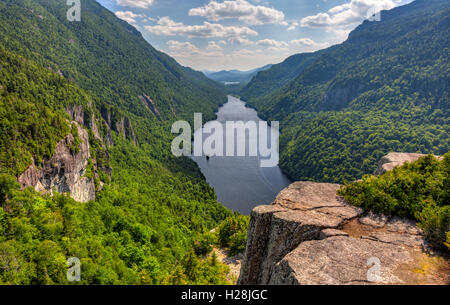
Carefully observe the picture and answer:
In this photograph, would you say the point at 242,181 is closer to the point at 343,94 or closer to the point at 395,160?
the point at 395,160

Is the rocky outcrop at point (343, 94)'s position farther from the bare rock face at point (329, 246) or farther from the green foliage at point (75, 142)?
the bare rock face at point (329, 246)

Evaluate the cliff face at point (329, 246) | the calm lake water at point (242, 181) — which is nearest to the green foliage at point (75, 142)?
the cliff face at point (329, 246)

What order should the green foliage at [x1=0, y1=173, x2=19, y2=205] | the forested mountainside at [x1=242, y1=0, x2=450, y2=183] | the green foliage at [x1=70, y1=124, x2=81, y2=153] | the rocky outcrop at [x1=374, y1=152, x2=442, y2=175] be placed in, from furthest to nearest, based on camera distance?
the forested mountainside at [x1=242, y1=0, x2=450, y2=183] → the green foliage at [x1=70, y1=124, x2=81, y2=153] → the green foliage at [x1=0, y1=173, x2=19, y2=205] → the rocky outcrop at [x1=374, y1=152, x2=442, y2=175]

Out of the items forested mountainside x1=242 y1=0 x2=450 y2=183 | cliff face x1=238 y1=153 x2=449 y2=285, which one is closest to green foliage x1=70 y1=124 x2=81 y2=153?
cliff face x1=238 y1=153 x2=449 y2=285

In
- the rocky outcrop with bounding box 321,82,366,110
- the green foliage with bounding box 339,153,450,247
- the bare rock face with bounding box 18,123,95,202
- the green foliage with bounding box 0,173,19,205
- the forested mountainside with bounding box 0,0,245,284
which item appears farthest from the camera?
the rocky outcrop with bounding box 321,82,366,110

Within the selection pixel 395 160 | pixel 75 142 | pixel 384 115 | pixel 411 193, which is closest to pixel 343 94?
pixel 384 115

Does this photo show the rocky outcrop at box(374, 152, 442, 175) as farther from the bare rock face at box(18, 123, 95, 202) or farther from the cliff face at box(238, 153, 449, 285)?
the bare rock face at box(18, 123, 95, 202)
